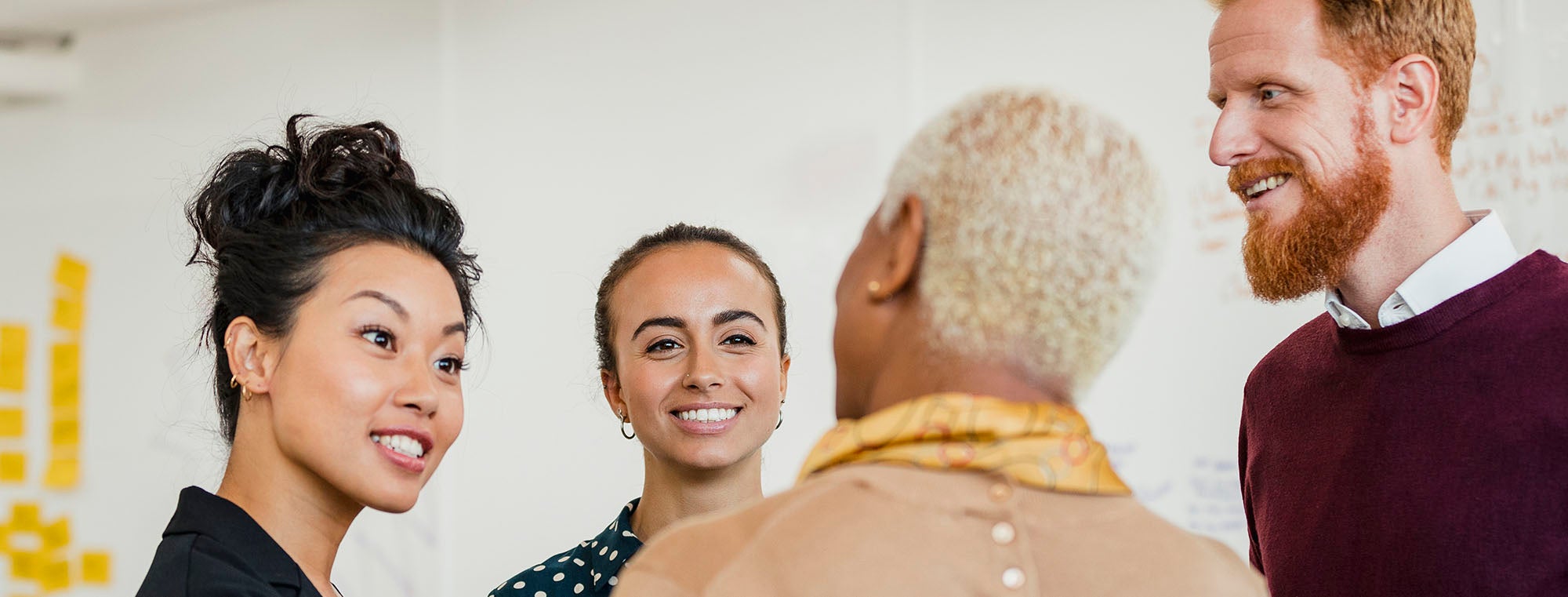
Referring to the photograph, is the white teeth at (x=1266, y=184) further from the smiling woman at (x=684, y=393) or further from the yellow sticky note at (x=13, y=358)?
the yellow sticky note at (x=13, y=358)

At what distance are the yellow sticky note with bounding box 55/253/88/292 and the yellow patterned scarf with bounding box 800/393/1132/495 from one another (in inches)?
156

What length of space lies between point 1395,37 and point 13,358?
167 inches

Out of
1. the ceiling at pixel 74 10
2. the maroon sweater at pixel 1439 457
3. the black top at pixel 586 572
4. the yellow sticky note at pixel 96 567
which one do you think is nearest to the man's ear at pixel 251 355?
the black top at pixel 586 572

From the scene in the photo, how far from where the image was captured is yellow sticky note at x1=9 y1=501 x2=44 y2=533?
4.15 m

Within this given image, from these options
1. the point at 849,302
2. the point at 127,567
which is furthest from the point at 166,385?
the point at 849,302

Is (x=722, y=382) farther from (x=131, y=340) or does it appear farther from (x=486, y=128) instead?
(x=131, y=340)

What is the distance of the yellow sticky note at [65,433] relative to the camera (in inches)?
162

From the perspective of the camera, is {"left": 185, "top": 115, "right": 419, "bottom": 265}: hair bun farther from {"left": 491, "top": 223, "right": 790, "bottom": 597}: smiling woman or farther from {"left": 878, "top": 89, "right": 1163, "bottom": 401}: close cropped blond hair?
{"left": 878, "top": 89, "right": 1163, "bottom": 401}: close cropped blond hair

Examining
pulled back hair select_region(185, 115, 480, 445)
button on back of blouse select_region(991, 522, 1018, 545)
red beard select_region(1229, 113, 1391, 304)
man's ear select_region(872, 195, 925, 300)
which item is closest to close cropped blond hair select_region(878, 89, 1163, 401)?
man's ear select_region(872, 195, 925, 300)

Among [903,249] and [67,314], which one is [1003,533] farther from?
[67,314]

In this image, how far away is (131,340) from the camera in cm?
408

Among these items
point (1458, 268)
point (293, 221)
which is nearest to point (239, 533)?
point (293, 221)

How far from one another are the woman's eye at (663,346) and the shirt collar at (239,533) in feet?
2.17

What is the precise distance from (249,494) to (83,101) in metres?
3.30
